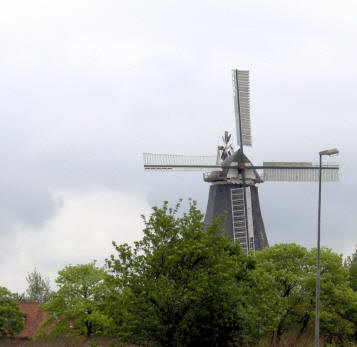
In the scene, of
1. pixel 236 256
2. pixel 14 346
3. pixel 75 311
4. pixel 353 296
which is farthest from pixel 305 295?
pixel 14 346

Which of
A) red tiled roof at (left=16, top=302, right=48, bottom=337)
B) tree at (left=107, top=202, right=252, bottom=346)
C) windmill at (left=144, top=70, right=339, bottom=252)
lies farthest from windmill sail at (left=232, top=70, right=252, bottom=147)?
tree at (left=107, top=202, right=252, bottom=346)

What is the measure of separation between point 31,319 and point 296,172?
98.9 ft

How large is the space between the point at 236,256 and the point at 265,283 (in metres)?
3.59

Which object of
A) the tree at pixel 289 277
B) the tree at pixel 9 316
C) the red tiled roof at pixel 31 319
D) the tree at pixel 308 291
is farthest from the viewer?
the red tiled roof at pixel 31 319

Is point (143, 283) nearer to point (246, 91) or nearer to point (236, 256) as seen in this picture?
point (236, 256)

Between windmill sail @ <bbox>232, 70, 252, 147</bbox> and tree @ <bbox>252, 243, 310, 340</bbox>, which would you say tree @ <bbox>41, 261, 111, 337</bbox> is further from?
windmill sail @ <bbox>232, 70, 252, 147</bbox>

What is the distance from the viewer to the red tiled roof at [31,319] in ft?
227

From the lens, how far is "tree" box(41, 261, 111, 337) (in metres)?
54.2

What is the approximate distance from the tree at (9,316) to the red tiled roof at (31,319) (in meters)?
6.06

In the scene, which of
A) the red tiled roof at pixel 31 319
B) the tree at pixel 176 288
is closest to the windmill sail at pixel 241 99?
the red tiled roof at pixel 31 319

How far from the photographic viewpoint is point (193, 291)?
107 feet

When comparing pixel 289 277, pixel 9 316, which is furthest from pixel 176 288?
pixel 9 316

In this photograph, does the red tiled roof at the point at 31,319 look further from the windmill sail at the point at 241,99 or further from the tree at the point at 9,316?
the windmill sail at the point at 241,99

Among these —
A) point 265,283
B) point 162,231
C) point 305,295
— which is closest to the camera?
point 162,231
